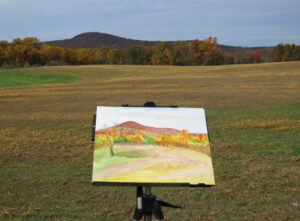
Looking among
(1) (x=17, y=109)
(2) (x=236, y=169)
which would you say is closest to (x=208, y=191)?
(2) (x=236, y=169)

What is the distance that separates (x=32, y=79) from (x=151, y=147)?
40.2 metres

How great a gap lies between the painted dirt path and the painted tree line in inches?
2577

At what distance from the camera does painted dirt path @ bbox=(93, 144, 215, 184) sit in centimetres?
353

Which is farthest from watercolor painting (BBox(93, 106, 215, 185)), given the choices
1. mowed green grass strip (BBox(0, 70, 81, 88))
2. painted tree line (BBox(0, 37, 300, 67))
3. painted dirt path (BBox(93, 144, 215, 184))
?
painted tree line (BBox(0, 37, 300, 67))

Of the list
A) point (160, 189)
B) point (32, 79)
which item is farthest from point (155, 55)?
point (160, 189)

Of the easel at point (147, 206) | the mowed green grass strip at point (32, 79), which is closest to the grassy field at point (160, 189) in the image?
the easel at point (147, 206)

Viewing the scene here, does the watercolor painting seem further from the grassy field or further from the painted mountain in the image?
the grassy field

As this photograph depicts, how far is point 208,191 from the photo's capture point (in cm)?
650

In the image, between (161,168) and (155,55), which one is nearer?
(161,168)

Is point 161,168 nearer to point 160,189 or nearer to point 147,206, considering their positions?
point 147,206

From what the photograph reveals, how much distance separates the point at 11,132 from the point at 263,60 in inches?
2735

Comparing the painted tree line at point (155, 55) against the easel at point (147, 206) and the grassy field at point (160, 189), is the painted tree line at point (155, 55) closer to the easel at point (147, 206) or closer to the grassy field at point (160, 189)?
the grassy field at point (160, 189)

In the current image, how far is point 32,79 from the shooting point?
136 feet

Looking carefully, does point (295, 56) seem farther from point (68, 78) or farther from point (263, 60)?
point (68, 78)
